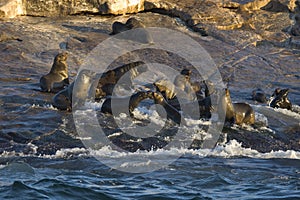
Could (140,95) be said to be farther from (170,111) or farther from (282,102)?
(282,102)

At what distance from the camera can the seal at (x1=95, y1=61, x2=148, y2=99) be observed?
14.2m

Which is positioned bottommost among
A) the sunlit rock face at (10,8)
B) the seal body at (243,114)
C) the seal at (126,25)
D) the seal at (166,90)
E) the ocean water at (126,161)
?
the ocean water at (126,161)

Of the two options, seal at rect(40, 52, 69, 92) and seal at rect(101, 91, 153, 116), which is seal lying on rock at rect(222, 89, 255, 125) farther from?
seal at rect(40, 52, 69, 92)

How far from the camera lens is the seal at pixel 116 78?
46.6 feet

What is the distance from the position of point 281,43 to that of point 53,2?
682 cm

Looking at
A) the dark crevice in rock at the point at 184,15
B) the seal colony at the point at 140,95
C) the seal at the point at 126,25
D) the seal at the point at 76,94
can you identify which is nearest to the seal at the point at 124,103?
the seal colony at the point at 140,95

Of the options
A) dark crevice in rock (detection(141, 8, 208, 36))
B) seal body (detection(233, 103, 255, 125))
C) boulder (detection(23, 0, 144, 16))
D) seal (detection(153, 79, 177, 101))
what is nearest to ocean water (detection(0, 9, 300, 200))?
seal body (detection(233, 103, 255, 125))

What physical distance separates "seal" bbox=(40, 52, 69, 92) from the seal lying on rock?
135 inches

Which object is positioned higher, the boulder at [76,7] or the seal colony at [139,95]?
the boulder at [76,7]

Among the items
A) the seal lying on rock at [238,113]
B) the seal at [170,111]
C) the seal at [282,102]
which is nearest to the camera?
the seal at [170,111]

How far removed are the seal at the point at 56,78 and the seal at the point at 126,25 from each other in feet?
13.0

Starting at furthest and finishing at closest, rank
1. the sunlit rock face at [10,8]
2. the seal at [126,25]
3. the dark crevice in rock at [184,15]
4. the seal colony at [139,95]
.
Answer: the dark crevice in rock at [184,15] → the seal at [126,25] → the sunlit rock face at [10,8] → the seal colony at [139,95]

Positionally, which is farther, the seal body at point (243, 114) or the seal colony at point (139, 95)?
the seal body at point (243, 114)

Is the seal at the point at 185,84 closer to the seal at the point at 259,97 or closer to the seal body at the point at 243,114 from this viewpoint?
the seal body at the point at 243,114
